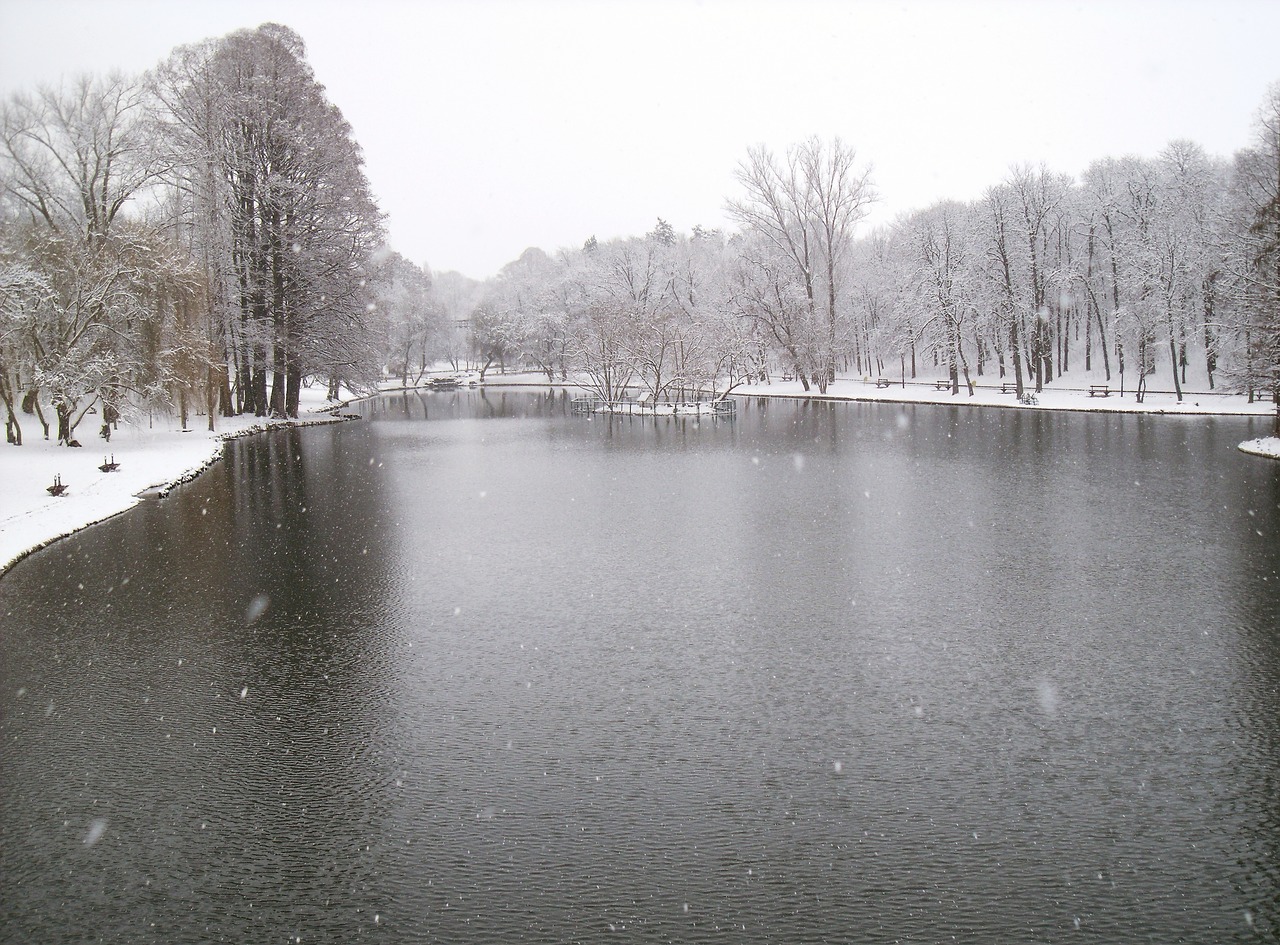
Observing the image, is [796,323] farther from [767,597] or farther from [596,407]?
[767,597]

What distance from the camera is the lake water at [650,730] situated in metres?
5.81

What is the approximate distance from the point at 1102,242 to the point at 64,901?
69.1 meters

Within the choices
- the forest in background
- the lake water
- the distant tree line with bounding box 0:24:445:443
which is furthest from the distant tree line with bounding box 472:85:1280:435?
the lake water

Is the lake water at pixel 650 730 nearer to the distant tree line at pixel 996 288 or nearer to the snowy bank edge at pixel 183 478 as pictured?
the snowy bank edge at pixel 183 478

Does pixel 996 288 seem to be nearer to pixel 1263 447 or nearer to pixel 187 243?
pixel 1263 447

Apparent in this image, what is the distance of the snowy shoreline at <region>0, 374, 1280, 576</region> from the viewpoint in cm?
1886

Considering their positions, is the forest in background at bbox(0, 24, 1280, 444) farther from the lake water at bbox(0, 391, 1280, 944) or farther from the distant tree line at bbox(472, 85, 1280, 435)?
the lake water at bbox(0, 391, 1280, 944)

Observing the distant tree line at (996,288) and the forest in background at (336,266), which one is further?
the distant tree line at (996,288)

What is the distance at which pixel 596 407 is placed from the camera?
55469 mm

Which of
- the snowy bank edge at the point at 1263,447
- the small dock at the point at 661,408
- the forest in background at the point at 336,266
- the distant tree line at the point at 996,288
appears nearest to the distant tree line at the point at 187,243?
the forest in background at the point at 336,266

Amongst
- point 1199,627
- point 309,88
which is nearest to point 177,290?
point 309,88

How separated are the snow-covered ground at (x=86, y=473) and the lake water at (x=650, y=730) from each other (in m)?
1.29

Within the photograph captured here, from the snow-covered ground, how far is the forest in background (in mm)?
1261

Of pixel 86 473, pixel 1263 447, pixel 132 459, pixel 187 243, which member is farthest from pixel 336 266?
pixel 1263 447
